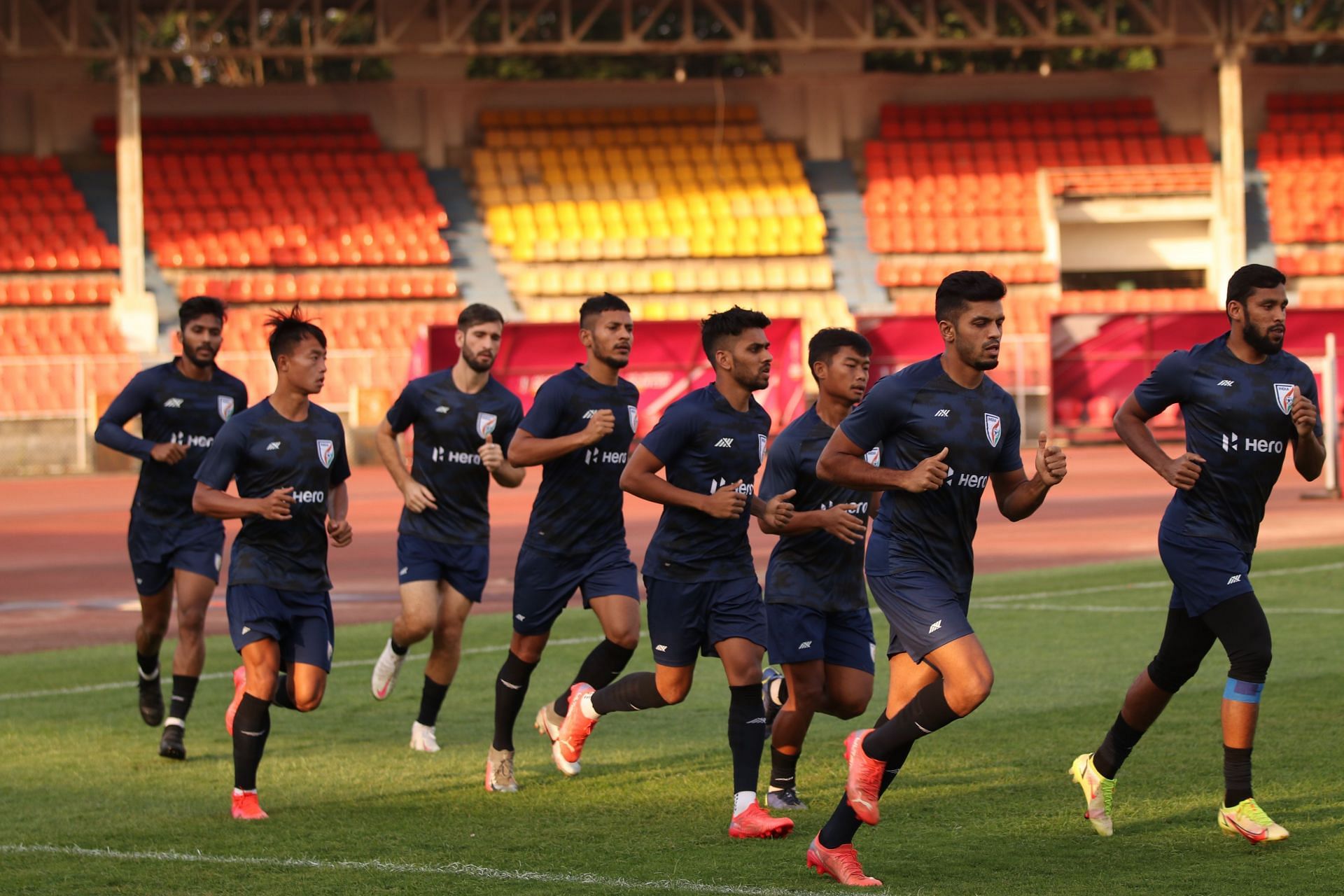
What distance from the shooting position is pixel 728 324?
7113 mm

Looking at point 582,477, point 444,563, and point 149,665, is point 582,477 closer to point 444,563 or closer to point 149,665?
point 444,563

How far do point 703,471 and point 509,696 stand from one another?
1.62m

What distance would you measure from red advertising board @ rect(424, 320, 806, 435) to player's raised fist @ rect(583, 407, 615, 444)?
2159cm

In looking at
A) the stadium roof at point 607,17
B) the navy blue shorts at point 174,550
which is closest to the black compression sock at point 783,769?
the navy blue shorts at point 174,550

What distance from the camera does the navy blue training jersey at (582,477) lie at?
26.4 ft

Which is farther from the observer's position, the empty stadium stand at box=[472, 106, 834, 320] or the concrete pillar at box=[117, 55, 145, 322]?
the empty stadium stand at box=[472, 106, 834, 320]

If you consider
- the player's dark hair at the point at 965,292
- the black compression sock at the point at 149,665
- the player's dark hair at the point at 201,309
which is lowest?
the black compression sock at the point at 149,665

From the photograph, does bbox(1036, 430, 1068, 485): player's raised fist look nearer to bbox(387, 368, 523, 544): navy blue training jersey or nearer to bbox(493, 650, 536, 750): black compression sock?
bbox(493, 650, 536, 750): black compression sock

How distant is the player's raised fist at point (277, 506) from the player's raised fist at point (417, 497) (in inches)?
60.5

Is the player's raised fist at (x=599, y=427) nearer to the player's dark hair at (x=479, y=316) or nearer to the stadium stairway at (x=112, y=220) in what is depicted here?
the player's dark hair at (x=479, y=316)

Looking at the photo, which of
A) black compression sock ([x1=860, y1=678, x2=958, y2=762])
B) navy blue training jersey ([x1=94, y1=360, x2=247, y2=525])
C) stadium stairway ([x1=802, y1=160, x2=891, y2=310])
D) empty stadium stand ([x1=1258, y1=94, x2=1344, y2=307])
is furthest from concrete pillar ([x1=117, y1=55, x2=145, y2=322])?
black compression sock ([x1=860, y1=678, x2=958, y2=762])

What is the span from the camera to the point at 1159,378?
6852 mm

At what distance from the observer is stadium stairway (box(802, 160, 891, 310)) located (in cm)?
3522

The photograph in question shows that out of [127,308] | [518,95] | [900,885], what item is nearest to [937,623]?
[900,885]
